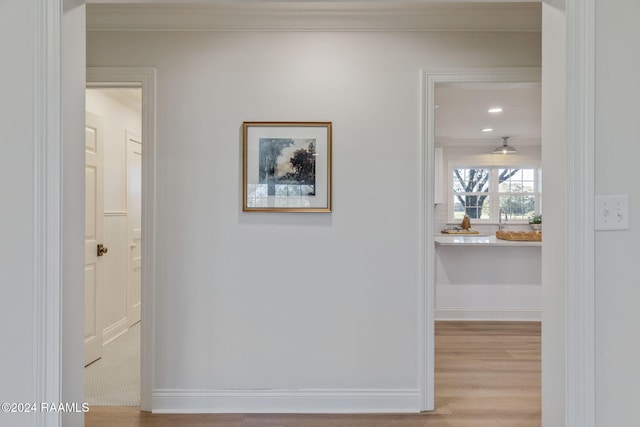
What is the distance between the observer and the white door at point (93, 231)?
2.90 metres

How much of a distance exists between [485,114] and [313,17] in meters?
3.26

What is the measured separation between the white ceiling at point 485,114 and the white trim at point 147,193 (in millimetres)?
1809

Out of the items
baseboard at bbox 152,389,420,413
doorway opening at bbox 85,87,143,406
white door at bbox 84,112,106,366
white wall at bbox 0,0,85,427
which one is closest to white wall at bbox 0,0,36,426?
white wall at bbox 0,0,85,427

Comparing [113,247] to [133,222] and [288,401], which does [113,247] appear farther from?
[288,401]

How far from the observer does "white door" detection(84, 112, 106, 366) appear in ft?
9.52

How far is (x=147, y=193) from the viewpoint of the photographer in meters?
2.22

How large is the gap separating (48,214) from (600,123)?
6.39 feet

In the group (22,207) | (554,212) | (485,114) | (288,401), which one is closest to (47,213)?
(22,207)

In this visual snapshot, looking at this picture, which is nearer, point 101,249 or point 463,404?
point 463,404

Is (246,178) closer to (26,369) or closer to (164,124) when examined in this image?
(164,124)

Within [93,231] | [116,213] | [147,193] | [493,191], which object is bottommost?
[93,231]

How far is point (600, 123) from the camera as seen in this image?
126 centimetres

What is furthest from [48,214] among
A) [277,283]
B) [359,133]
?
[359,133]

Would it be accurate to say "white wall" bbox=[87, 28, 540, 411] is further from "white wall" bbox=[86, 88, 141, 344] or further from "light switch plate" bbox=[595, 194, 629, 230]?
"white wall" bbox=[86, 88, 141, 344]
